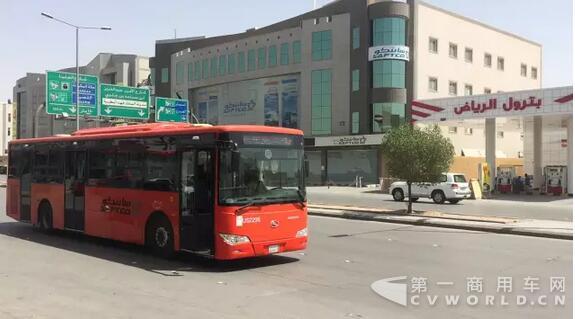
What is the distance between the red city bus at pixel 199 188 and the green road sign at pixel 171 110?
27028mm

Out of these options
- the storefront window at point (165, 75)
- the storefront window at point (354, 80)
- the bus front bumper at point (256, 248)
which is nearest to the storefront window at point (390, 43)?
the storefront window at point (354, 80)

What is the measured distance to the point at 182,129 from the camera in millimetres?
11531

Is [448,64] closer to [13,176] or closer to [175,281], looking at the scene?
[13,176]

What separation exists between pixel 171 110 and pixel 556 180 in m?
26.1

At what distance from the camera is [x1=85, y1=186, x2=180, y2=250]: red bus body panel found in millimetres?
11383

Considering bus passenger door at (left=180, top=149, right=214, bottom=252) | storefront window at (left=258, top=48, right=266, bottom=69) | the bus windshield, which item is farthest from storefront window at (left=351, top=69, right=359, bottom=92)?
bus passenger door at (left=180, top=149, right=214, bottom=252)

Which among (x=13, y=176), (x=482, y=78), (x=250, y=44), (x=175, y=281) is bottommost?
(x=175, y=281)

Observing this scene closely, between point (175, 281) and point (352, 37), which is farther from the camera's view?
point (352, 37)

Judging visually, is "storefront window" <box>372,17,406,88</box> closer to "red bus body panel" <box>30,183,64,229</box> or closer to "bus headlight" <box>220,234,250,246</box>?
"red bus body panel" <box>30,183,64,229</box>

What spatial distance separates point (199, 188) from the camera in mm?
10758

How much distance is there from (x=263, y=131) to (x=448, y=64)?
50.2 m

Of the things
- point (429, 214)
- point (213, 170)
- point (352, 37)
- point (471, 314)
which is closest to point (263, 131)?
point (213, 170)

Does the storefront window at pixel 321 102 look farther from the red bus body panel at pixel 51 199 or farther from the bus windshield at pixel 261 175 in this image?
the bus windshield at pixel 261 175

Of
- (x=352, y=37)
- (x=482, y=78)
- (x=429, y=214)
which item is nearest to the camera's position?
(x=429, y=214)
